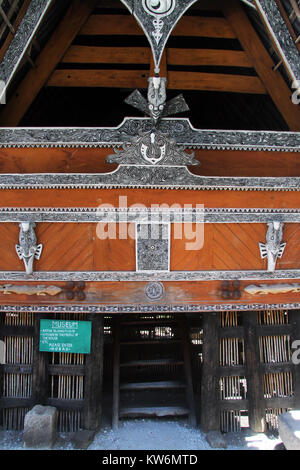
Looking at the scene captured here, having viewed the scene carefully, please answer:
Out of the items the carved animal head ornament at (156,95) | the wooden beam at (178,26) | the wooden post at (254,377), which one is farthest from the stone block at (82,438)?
the wooden beam at (178,26)

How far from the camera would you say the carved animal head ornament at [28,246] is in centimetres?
473

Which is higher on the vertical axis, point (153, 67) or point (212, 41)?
point (212, 41)

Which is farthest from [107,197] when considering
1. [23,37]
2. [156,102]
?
[23,37]

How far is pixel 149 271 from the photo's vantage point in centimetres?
489

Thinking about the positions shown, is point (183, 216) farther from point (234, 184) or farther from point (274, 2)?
point (274, 2)

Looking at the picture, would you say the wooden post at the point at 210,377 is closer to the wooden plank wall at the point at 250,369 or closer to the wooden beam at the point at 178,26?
the wooden plank wall at the point at 250,369

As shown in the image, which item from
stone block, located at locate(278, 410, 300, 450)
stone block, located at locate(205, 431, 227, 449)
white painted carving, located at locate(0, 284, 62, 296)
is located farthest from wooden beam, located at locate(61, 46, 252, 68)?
stone block, located at locate(205, 431, 227, 449)

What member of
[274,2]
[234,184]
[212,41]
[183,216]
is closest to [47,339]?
[183,216]

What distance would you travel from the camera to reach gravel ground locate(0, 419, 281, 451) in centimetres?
Result: 521

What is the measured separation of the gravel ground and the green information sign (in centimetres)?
135

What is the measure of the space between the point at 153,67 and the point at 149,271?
104 inches

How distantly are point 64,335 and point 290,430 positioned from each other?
3242mm

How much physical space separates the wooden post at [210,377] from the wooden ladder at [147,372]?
0.93 ft

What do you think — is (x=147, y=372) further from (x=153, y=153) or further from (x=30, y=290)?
(x=153, y=153)
